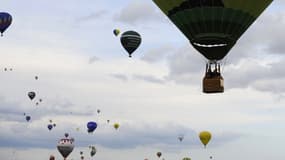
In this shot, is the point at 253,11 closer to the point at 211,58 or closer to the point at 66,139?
the point at 211,58

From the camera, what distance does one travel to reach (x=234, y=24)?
40219mm

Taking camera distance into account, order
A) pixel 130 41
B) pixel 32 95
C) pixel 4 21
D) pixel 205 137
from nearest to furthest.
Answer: pixel 130 41
pixel 4 21
pixel 205 137
pixel 32 95

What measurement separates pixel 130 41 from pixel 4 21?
11057 millimetres

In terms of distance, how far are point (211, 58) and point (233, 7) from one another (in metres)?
3.68

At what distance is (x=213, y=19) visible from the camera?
39.8m

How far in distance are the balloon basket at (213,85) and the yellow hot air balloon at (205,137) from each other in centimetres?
1874

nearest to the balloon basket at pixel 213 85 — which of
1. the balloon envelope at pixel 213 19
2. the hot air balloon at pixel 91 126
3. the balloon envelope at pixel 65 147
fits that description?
the balloon envelope at pixel 213 19

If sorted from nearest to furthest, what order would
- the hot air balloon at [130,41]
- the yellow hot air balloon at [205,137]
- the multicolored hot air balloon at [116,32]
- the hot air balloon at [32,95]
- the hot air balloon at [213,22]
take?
the hot air balloon at [213,22] → the yellow hot air balloon at [205,137] → the hot air balloon at [130,41] → the multicolored hot air balloon at [116,32] → the hot air balloon at [32,95]

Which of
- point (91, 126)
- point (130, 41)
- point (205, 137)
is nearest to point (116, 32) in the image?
point (130, 41)

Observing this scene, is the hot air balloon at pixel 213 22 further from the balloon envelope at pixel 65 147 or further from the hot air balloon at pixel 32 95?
the hot air balloon at pixel 32 95

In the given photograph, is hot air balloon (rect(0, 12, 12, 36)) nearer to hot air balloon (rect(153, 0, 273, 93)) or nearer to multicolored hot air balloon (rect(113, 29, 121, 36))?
multicolored hot air balloon (rect(113, 29, 121, 36))

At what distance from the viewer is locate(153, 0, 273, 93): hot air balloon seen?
3962 cm

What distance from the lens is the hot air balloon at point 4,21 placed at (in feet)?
193

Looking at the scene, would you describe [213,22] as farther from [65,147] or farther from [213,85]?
[65,147]
